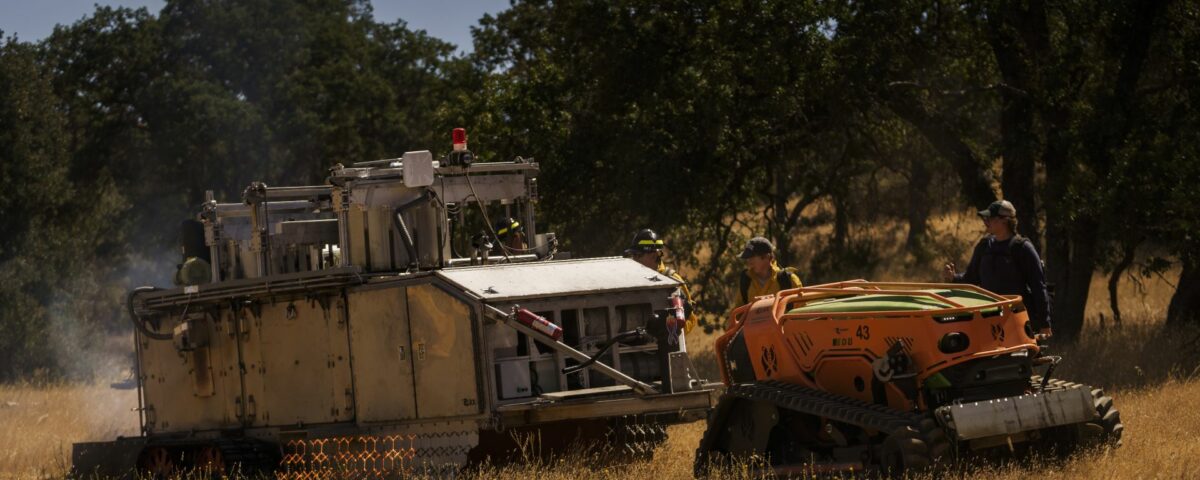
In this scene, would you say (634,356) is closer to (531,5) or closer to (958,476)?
(958,476)

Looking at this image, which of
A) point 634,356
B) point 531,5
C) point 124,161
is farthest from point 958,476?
point 124,161

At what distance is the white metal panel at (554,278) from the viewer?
10.6 metres

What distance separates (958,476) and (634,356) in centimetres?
324

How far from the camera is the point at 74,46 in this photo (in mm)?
40406

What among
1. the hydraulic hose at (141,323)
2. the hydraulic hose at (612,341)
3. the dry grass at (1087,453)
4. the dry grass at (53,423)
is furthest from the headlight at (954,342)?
the dry grass at (53,423)

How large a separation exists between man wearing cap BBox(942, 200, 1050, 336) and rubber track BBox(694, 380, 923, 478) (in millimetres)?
2144

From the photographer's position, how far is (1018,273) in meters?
10.8

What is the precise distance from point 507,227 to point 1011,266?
14.9 ft

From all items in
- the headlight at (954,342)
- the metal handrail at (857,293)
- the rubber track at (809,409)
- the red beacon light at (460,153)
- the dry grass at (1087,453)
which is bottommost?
the dry grass at (1087,453)

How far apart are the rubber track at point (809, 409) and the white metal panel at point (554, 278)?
4.74 feet

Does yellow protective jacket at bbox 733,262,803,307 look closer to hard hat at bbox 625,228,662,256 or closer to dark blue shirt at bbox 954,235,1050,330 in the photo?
hard hat at bbox 625,228,662,256

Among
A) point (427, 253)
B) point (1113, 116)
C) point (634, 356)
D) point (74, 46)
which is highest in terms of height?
point (74, 46)

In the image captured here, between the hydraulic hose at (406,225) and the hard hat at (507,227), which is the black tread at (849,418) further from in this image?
the hard hat at (507,227)

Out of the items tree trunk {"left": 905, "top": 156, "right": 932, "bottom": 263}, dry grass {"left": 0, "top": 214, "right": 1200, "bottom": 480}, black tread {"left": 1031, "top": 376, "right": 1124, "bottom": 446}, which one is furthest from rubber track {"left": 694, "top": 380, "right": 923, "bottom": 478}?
tree trunk {"left": 905, "top": 156, "right": 932, "bottom": 263}
